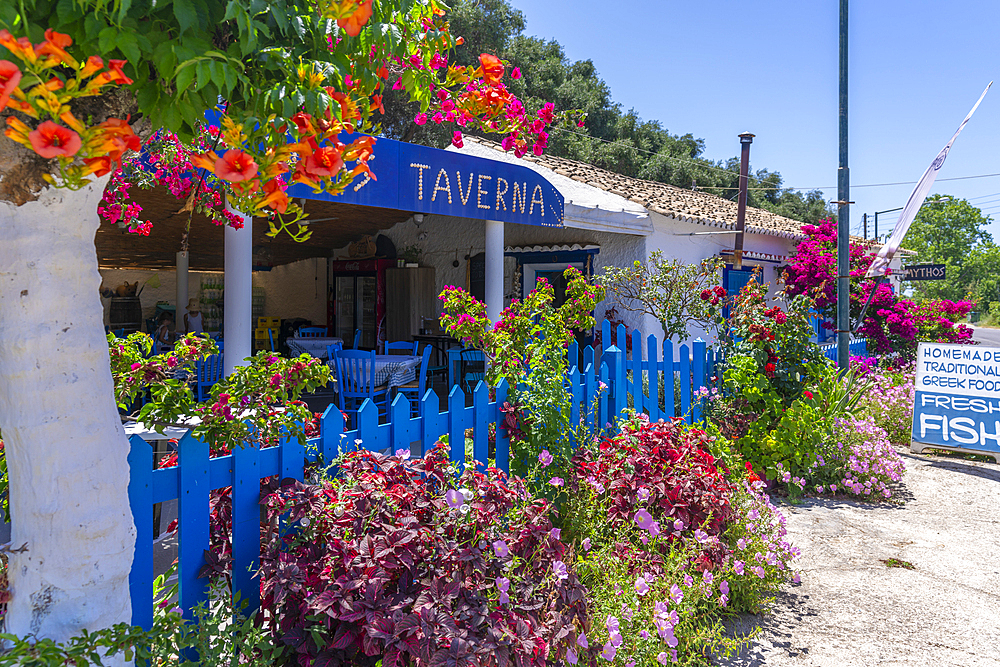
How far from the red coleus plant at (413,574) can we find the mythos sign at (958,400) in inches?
201

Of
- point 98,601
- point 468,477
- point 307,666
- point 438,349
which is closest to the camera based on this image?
point 98,601

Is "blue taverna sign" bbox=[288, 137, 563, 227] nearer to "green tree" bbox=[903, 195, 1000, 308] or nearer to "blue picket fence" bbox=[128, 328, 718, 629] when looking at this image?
"blue picket fence" bbox=[128, 328, 718, 629]

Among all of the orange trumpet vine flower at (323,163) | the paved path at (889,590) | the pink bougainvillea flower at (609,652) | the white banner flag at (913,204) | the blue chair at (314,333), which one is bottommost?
the paved path at (889,590)

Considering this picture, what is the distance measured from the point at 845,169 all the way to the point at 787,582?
4151 mm

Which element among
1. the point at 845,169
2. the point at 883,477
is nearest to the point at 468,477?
the point at 883,477

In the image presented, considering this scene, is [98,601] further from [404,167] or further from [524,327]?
[404,167]

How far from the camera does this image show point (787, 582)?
337 centimetres

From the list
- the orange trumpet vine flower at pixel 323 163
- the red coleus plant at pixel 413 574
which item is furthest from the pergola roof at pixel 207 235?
the orange trumpet vine flower at pixel 323 163

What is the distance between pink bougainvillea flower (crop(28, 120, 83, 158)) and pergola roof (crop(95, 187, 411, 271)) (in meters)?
5.97

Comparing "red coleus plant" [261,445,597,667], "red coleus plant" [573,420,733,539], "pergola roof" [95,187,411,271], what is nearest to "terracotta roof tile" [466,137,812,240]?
"pergola roof" [95,187,411,271]

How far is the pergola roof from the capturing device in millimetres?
8140

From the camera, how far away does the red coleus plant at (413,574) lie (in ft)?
6.05

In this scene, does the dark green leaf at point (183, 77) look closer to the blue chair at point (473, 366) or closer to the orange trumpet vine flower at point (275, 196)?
the orange trumpet vine flower at point (275, 196)

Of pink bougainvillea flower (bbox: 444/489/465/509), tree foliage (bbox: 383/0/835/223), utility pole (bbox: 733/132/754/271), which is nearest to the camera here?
pink bougainvillea flower (bbox: 444/489/465/509)
